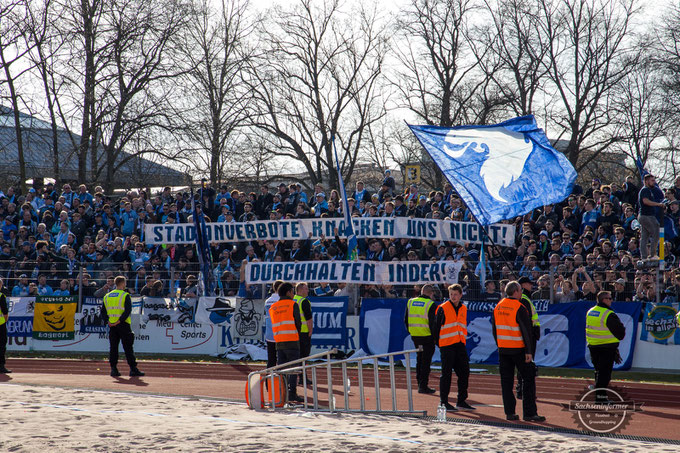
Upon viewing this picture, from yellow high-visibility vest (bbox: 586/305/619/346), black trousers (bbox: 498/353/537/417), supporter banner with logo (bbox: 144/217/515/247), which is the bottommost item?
black trousers (bbox: 498/353/537/417)

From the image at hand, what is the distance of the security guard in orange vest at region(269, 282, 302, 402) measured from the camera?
12.4m

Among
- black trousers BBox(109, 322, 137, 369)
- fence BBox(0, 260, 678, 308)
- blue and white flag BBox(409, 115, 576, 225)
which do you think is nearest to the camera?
blue and white flag BBox(409, 115, 576, 225)

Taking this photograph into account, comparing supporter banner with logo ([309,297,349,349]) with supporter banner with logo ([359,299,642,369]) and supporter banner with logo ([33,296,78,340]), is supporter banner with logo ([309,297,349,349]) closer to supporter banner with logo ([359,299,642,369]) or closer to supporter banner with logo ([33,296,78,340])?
supporter banner with logo ([359,299,642,369])

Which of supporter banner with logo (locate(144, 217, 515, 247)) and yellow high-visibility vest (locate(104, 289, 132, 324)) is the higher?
supporter banner with logo (locate(144, 217, 515, 247))

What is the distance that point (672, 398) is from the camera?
44.6 feet

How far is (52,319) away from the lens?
21.2 m

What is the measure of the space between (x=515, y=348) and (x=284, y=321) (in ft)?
11.6

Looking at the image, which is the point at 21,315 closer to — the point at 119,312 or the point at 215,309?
the point at 215,309

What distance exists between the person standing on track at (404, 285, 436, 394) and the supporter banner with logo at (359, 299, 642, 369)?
151 inches

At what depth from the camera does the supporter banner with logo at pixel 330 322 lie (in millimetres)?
18562

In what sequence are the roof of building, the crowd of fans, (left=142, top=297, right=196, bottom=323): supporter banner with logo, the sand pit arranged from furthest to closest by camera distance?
1. the roof of building
2. (left=142, top=297, right=196, bottom=323): supporter banner with logo
3. the crowd of fans
4. the sand pit

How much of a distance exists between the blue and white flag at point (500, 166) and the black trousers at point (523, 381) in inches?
152

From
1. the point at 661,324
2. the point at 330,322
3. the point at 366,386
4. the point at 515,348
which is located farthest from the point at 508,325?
the point at 330,322

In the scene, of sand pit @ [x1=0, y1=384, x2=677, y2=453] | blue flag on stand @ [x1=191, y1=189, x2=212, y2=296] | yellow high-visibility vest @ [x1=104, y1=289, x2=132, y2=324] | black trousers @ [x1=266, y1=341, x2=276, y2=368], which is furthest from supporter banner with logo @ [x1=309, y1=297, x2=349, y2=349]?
sand pit @ [x1=0, y1=384, x2=677, y2=453]
